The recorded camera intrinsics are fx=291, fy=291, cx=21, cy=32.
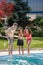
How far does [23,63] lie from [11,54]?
8.96 ft

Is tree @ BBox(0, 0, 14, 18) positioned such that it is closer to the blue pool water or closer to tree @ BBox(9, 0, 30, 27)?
tree @ BBox(9, 0, 30, 27)

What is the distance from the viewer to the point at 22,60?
14742mm

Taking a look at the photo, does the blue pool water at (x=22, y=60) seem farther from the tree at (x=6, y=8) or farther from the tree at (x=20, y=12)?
the tree at (x=20, y=12)

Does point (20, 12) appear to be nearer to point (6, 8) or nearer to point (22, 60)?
point (6, 8)

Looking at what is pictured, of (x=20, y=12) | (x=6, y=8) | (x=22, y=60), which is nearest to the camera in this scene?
(x=22, y=60)

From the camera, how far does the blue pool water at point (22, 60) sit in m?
13.7

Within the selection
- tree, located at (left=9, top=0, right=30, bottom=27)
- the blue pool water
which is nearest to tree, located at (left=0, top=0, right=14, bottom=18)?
tree, located at (left=9, top=0, right=30, bottom=27)

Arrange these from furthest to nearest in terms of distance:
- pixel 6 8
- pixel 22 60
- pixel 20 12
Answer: pixel 20 12 < pixel 6 8 < pixel 22 60

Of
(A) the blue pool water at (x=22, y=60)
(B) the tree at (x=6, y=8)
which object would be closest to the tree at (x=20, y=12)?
(B) the tree at (x=6, y=8)

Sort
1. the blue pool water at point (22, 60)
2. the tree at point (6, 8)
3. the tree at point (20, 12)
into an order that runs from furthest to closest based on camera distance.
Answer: the tree at point (20, 12) < the tree at point (6, 8) < the blue pool water at point (22, 60)

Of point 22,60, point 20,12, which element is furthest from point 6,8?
point 22,60

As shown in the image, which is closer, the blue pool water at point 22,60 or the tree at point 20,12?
the blue pool water at point 22,60

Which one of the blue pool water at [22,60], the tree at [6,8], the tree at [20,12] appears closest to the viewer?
the blue pool water at [22,60]

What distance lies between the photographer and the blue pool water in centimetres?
1374
